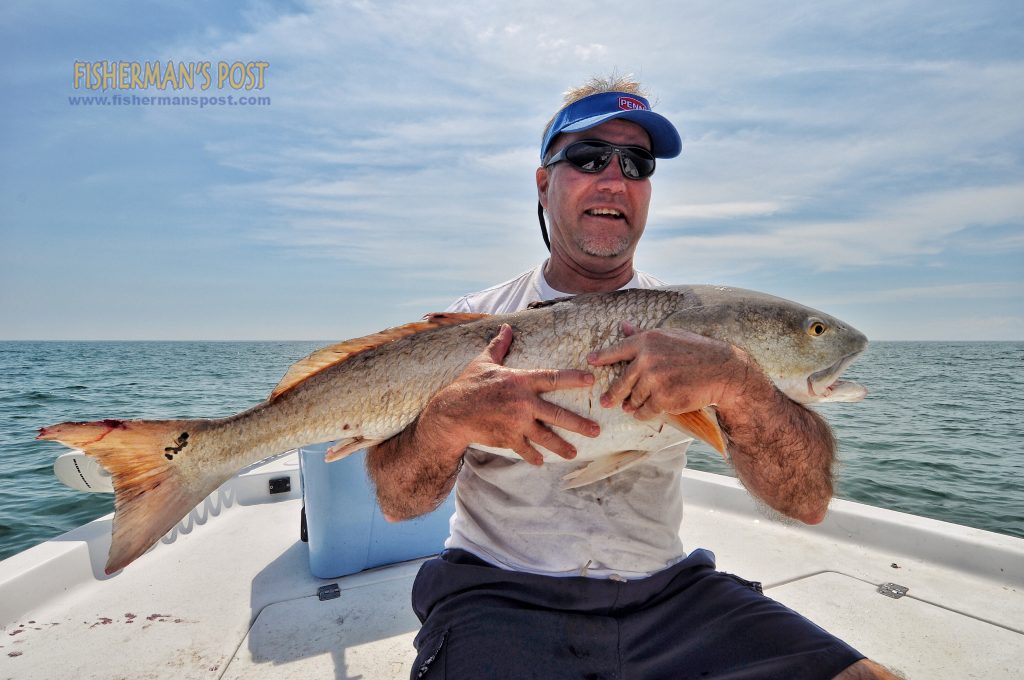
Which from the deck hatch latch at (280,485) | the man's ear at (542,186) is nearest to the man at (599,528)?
the man's ear at (542,186)

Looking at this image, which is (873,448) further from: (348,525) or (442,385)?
(442,385)

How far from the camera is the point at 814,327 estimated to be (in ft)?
8.57

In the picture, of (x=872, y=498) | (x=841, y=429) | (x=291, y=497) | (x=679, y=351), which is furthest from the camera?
(x=841, y=429)

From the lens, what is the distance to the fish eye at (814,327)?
8.56 ft

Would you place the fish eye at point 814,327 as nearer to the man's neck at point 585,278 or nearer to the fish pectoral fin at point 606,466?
the fish pectoral fin at point 606,466

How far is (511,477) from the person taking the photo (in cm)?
273

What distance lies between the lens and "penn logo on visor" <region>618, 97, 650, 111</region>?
10.8ft

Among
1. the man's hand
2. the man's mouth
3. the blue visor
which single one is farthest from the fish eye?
the blue visor

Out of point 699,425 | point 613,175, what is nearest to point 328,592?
point 699,425

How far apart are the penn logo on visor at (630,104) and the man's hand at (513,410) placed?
5.66 feet

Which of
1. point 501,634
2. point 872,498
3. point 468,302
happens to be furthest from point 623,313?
point 872,498

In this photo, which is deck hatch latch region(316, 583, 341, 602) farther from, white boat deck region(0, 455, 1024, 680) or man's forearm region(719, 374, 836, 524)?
man's forearm region(719, 374, 836, 524)

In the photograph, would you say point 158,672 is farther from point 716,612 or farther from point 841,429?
point 841,429

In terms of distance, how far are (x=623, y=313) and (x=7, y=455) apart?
1691 centimetres
